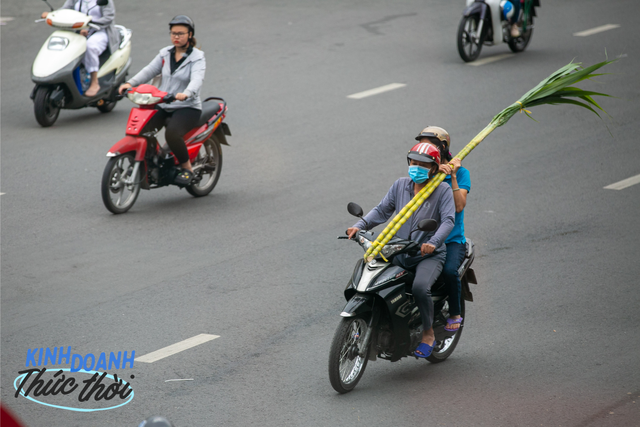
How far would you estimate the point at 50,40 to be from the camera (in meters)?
13.3

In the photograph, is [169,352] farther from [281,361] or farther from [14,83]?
[14,83]

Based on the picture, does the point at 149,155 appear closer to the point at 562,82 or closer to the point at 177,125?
the point at 177,125

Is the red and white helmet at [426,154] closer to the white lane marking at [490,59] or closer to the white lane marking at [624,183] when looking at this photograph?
the white lane marking at [624,183]

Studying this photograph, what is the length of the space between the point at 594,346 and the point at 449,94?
8.73 m

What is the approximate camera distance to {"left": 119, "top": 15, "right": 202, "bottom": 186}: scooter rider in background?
33.1ft

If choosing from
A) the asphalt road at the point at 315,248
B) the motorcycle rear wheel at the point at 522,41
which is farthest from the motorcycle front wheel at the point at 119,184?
the motorcycle rear wheel at the point at 522,41

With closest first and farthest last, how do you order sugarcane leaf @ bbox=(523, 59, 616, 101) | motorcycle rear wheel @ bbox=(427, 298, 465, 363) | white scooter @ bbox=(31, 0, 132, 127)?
1. sugarcane leaf @ bbox=(523, 59, 616, 101)
2. motorcycle rear wheel @ bbox=(427, 298, 465, 363)
3. white scooter @ bbox=(31, 0, 132, 127)

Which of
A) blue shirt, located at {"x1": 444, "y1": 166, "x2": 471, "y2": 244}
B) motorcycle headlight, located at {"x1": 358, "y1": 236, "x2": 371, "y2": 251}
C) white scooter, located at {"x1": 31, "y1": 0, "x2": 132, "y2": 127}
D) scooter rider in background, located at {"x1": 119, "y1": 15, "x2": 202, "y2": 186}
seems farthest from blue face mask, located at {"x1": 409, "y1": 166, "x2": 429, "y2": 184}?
white scooter, located at {"x1": 31, "y1": 0, "x2": 132, "y2": 127}

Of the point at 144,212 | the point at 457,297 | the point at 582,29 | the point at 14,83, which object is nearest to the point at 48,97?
the point at 14,83

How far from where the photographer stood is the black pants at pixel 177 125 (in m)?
10.1

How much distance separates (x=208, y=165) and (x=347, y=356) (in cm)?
536

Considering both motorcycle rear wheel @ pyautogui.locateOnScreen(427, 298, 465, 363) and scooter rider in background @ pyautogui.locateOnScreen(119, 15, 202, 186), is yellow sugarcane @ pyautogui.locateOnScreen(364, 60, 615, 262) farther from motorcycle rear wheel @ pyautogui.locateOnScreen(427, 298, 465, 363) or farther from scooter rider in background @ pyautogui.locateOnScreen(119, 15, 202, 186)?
scooter rider in background @ pyautogui.locateOnScreen(119, 15, 202, 186)

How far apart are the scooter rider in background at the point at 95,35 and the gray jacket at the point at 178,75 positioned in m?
3.45

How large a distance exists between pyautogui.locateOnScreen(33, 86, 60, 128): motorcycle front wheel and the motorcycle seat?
3.64 m
